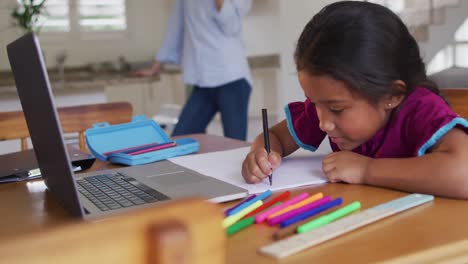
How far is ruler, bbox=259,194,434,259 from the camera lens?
0.61m

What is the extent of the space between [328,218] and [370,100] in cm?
37

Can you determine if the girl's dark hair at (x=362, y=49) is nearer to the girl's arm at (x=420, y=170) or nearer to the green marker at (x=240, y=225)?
the girl's arm at (x=420, y=170)

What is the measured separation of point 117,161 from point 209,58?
5.07ft

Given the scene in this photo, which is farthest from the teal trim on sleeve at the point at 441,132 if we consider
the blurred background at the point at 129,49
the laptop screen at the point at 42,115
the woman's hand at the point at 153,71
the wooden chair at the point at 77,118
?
the blurred background at the point at 129,49

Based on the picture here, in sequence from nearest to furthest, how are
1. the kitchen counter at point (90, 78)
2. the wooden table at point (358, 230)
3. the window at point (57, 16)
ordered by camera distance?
the wooden table at point (358, 230), the kitchen counter at point (90, 78), the window at point (57, 16)

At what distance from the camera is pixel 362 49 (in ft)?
3.23

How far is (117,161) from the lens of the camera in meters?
1.27

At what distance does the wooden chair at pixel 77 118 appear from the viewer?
1588 mm

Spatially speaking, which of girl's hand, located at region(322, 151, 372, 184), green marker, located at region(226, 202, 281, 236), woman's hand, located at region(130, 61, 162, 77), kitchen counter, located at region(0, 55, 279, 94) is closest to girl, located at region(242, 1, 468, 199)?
girl's hand, located at region(322, 151, 372, 184)

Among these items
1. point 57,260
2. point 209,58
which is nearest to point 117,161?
point 57,260

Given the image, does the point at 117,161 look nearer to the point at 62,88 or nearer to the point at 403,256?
the point at 403,256

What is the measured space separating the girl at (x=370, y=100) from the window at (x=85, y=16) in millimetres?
4418

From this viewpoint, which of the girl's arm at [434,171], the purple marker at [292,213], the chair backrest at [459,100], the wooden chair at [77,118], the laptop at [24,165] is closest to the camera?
the purple marker at [292,213]

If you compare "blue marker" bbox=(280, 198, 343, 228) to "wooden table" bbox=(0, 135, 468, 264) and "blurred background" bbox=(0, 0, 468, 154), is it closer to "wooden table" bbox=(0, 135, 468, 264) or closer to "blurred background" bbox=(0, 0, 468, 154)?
"wooden table" bbox=(0, 135, 468, 264)
